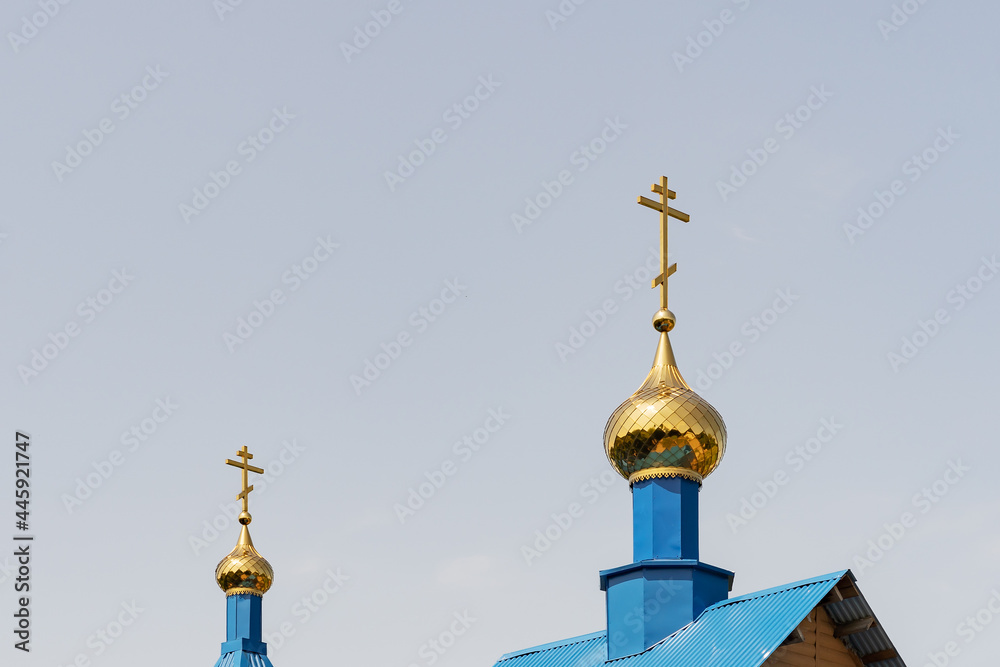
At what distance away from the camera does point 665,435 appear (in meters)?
20.6

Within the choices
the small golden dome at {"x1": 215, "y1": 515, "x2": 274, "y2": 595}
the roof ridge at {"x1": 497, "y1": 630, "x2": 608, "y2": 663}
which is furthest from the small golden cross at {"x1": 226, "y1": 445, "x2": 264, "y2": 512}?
the roof ridge at {"x1": 497, "y1": 630, "x2": 608, "y2": 663}

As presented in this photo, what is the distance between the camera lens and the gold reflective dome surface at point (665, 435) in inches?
811

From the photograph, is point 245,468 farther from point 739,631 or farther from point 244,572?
point 739,631

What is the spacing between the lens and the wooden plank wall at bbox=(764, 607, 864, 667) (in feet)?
60.0

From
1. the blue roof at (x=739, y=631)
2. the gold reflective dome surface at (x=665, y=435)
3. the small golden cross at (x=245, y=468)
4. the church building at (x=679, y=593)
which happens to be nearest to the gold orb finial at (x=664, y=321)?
the church building at (x=679, y=593)

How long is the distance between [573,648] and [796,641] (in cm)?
337

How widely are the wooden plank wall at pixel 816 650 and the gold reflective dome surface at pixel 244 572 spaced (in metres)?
16.0

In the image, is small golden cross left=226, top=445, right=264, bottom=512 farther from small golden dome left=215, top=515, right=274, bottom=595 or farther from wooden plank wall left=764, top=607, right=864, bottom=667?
wooden plank wall left=764, top=607, right=864, bottom=667

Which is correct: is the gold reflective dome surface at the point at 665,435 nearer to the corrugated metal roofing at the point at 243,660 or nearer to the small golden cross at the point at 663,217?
the small golden cross at the point at 663,217

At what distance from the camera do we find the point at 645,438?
67.6 feet

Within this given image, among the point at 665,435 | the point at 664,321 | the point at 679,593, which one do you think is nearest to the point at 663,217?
the point at 664,321

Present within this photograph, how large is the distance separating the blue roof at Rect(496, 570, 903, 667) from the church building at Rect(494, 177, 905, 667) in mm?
15

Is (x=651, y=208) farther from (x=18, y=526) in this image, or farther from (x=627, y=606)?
(x=18, y=526)

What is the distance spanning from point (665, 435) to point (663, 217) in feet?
9.64
